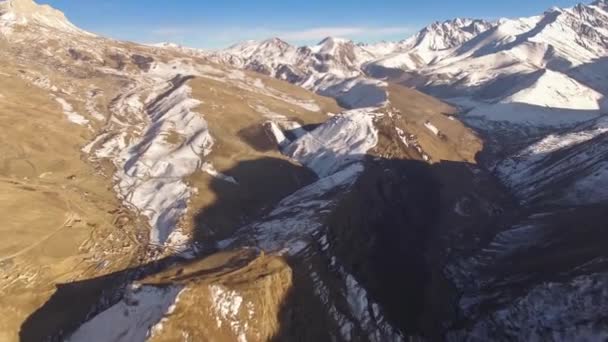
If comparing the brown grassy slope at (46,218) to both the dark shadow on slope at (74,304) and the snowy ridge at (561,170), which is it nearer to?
the dark shadow on slope at (74,304)

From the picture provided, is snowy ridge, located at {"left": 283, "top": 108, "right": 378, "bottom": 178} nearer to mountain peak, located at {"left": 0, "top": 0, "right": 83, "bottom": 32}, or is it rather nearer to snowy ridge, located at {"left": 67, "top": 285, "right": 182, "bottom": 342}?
snowy ridge, located at {"left": 67, "top": 285, "right": 182, "bottom": 342}

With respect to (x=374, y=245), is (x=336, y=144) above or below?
above

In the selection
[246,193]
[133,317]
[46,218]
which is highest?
[46,218]

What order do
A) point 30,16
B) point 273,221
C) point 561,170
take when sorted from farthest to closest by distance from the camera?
point 30,16
point 561,170
point 273,221

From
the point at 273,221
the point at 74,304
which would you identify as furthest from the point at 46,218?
the point at 273,221

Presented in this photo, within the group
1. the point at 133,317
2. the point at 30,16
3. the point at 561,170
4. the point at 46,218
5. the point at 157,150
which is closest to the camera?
the point at 133,317

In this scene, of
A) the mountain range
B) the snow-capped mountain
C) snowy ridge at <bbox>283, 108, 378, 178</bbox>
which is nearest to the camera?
the mountain range

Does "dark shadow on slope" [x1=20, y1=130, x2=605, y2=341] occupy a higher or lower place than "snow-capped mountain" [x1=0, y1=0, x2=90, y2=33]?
lower

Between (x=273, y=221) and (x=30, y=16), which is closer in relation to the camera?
(x=273, y=221)

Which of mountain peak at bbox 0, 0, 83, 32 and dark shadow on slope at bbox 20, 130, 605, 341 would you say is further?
mountain peak at bbox 0, 0, 83, 32

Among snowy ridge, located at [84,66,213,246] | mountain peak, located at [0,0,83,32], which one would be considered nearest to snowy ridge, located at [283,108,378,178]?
snowy ridge, located at [84,66,213,246]

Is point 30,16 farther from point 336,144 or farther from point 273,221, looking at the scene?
point 273,221
